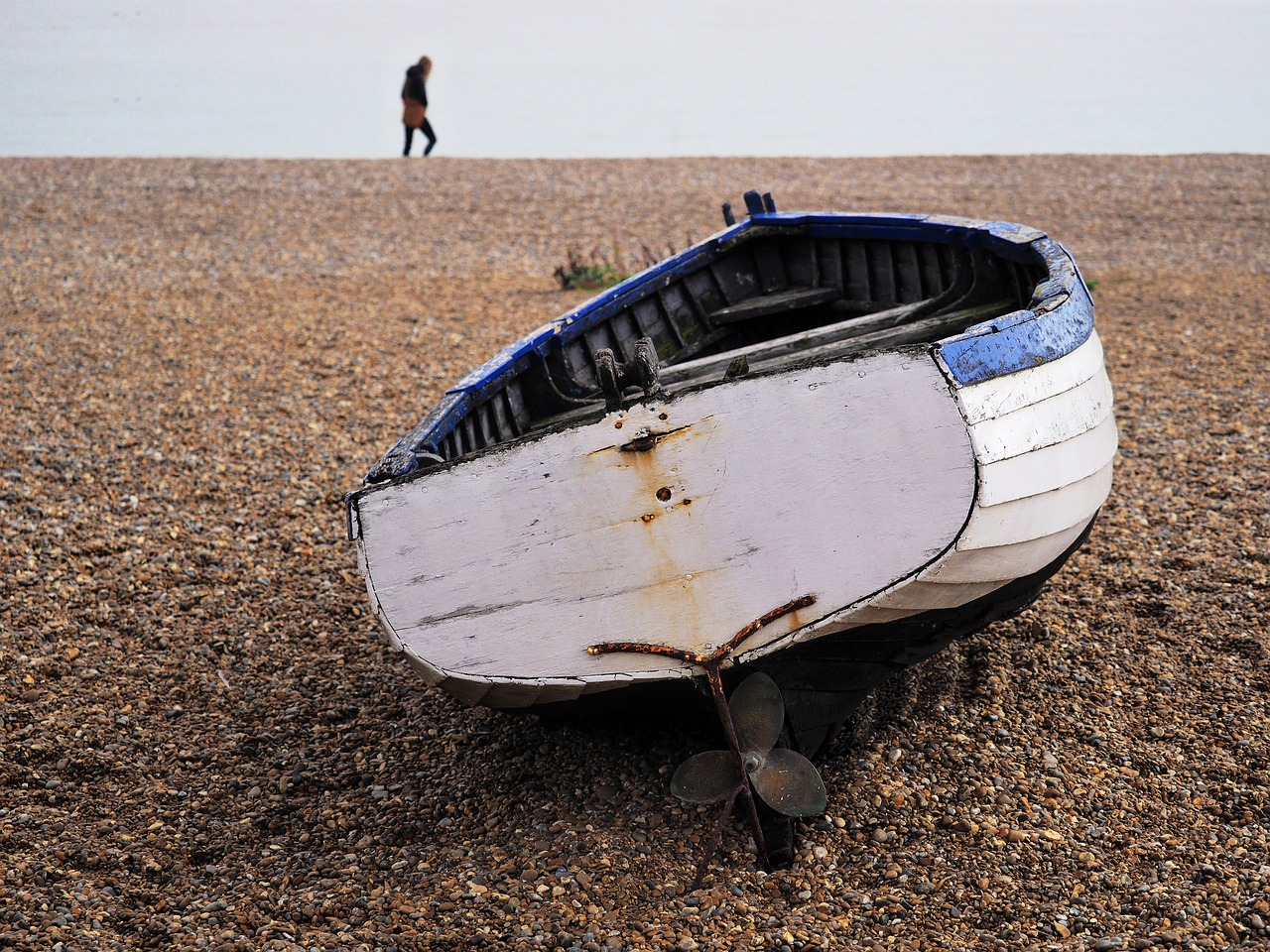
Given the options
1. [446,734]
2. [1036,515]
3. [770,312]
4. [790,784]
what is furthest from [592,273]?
[790,784]

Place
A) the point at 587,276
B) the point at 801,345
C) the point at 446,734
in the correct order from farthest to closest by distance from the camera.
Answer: the point at 587,276 < the point at 801,345 < the point at 446,734

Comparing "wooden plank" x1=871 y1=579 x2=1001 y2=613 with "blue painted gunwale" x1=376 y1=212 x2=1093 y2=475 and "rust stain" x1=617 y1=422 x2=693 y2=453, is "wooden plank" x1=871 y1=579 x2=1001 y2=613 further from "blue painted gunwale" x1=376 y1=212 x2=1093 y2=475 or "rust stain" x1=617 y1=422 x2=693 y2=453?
"rust stain" x1=617 y1=422 x2=693 y2=453

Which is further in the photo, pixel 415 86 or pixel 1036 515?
pixel 415 86

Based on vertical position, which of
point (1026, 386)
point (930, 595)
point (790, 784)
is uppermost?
point (1026, 386)

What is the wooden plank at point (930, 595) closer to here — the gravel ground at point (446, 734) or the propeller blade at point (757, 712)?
the propeller blade at point (757, 712)

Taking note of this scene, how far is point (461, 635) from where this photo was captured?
3439 millimetres

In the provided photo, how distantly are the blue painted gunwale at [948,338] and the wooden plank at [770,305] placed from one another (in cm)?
33

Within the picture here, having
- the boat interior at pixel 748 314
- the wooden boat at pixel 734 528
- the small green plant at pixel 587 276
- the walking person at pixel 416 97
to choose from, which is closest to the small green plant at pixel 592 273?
the small green plant at pixel 587 276

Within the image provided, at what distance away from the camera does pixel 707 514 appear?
3344 mm

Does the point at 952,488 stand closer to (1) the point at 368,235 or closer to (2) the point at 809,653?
(2) the point at 809,653

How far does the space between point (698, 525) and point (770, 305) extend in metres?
3.30

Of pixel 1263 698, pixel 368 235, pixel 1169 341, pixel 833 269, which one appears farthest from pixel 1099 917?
pixel 368 235

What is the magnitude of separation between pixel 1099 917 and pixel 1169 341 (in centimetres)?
699

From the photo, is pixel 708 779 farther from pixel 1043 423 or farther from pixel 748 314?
pixel 748 314
